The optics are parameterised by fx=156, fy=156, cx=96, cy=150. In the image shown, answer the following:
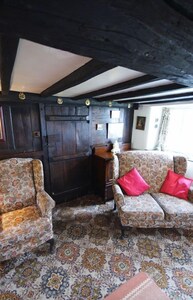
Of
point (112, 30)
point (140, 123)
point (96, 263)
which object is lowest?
point (96, 263)

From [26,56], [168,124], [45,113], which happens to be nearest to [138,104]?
[168,124]

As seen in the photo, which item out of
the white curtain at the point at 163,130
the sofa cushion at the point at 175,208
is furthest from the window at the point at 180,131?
the sofa cushion at the point at 175,208

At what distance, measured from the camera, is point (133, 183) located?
97.7 inches

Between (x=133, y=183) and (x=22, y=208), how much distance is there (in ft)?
5.42

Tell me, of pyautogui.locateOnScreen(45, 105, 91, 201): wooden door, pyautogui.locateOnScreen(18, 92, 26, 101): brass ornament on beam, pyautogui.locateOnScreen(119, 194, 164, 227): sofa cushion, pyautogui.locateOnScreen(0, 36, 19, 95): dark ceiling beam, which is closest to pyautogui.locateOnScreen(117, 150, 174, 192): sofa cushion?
pyautogui.locateOnScreen(119, 194, 164, 227): sofa cushion

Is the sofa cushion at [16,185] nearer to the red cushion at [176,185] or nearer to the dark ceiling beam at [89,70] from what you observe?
the dark ceiling beam at [89,70]

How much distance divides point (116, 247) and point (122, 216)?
1.30 ft

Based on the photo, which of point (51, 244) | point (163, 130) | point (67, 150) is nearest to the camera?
point (51, 244)

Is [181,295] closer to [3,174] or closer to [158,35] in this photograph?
[158,35]

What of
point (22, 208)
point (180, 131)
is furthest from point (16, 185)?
point (180, 131)

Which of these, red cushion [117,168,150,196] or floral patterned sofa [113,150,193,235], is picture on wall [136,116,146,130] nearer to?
floral patterned sofa [113,150,193,235]

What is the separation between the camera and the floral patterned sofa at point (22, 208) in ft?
5.49

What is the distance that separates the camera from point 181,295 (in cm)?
152

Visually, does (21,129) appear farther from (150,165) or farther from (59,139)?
(150,165)
